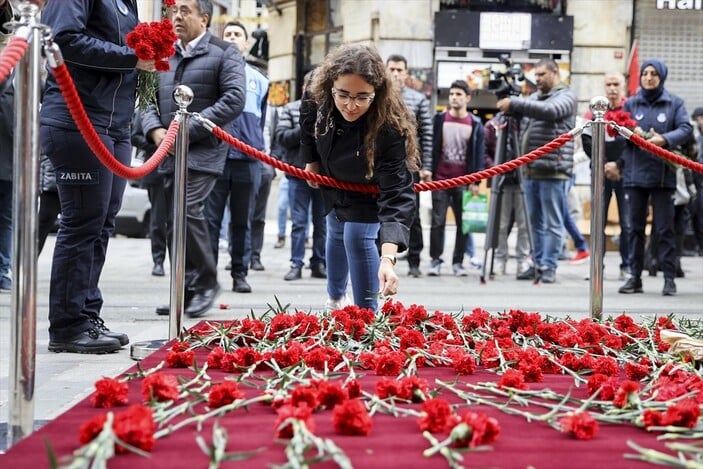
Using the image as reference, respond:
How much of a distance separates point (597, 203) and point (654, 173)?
3693 mm

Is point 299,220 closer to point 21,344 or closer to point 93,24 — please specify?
point 93,24

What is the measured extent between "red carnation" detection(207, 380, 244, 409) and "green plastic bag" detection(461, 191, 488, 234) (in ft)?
27.2

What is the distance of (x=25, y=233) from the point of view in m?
3.43

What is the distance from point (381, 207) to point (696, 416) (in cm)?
247

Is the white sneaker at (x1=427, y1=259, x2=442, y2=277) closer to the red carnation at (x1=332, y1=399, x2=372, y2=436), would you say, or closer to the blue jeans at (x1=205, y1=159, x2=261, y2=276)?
the blue jeans at (x1=205, y1=159, x2=261, y2=276)

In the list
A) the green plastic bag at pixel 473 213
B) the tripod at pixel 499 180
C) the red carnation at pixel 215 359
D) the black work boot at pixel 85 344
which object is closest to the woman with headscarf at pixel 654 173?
the tripod at pixel 499 180

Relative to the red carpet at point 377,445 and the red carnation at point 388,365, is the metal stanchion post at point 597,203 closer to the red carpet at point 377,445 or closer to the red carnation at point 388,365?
the red carnation at point 388,365

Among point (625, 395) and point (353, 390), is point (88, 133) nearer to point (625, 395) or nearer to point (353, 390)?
point (353, 390)

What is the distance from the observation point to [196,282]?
7.16m

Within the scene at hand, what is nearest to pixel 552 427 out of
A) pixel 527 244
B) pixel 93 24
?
pixel 93 24

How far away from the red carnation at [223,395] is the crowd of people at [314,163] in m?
1.29

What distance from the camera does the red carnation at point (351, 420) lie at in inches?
118

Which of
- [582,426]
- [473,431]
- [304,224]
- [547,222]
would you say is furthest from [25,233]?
[547,222]

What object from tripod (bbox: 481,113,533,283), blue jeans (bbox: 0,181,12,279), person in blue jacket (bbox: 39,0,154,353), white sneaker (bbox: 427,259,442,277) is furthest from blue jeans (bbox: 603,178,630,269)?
person in blue jacket (bbox: 39,0,154,353)
